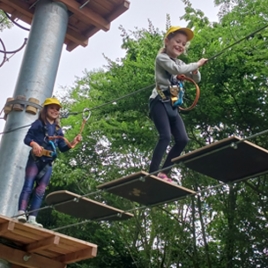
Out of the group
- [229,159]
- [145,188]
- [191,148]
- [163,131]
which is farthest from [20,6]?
[191,148]

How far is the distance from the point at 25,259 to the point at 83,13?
290 cm

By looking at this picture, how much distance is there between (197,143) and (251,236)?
6.22 feet

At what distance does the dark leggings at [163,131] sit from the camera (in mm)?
3988

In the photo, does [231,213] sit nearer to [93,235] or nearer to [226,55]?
[226,55]

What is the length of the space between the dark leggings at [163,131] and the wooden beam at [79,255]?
105 cm

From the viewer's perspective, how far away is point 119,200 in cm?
1022

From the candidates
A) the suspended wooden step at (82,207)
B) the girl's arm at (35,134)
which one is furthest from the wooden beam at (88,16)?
the suspended wooden step at (82,207)

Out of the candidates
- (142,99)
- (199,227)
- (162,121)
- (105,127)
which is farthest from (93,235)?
(162,121)

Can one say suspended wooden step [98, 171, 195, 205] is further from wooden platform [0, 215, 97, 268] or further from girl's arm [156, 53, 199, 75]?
girl's arm [156, 53, 199, 75]

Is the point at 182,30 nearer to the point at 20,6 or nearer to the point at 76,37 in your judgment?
the point at 76,37

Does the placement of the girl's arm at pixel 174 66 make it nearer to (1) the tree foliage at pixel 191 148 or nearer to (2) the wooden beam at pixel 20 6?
(1) the tree foliage at pixel 191 148

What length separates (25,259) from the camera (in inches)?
173

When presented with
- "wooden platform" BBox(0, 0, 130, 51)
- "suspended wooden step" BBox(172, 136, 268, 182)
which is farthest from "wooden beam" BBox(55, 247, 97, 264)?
"wooden platform" BBox(0, 0, 130, 51)

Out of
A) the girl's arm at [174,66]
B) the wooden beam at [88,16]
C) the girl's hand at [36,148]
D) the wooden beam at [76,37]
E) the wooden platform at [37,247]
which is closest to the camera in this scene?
the girl's arm at [174,66]
